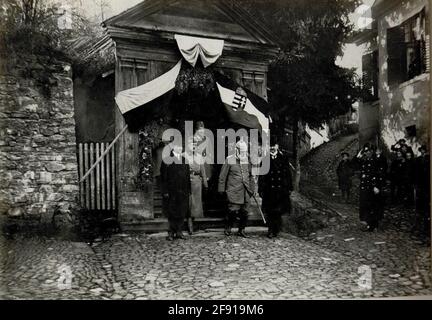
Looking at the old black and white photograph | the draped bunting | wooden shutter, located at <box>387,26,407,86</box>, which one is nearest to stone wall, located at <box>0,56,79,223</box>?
the old black and white photograph

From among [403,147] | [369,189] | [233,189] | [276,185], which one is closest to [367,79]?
[403,147]

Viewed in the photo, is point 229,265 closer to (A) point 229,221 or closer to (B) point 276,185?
(A) point 229,221

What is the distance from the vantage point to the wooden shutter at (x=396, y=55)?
18.8 feet

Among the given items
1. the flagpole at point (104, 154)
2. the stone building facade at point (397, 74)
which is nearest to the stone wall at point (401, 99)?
the stone building facade at point (397, 74)

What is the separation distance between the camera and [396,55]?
5.84m

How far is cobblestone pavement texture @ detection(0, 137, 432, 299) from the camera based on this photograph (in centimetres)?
491

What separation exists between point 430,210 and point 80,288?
4.55 metres

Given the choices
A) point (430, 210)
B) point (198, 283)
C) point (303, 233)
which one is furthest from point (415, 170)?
point (198, 283)

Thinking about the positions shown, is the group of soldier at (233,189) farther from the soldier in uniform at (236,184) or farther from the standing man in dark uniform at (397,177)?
the standing man in dark uniform at (397,177)

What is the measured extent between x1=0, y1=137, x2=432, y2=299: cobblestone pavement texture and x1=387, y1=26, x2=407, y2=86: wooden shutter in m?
1.11

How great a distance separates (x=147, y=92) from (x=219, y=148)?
1.35 meters

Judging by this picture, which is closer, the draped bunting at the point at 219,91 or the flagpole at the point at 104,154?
the flagpole at the point at 104,154
